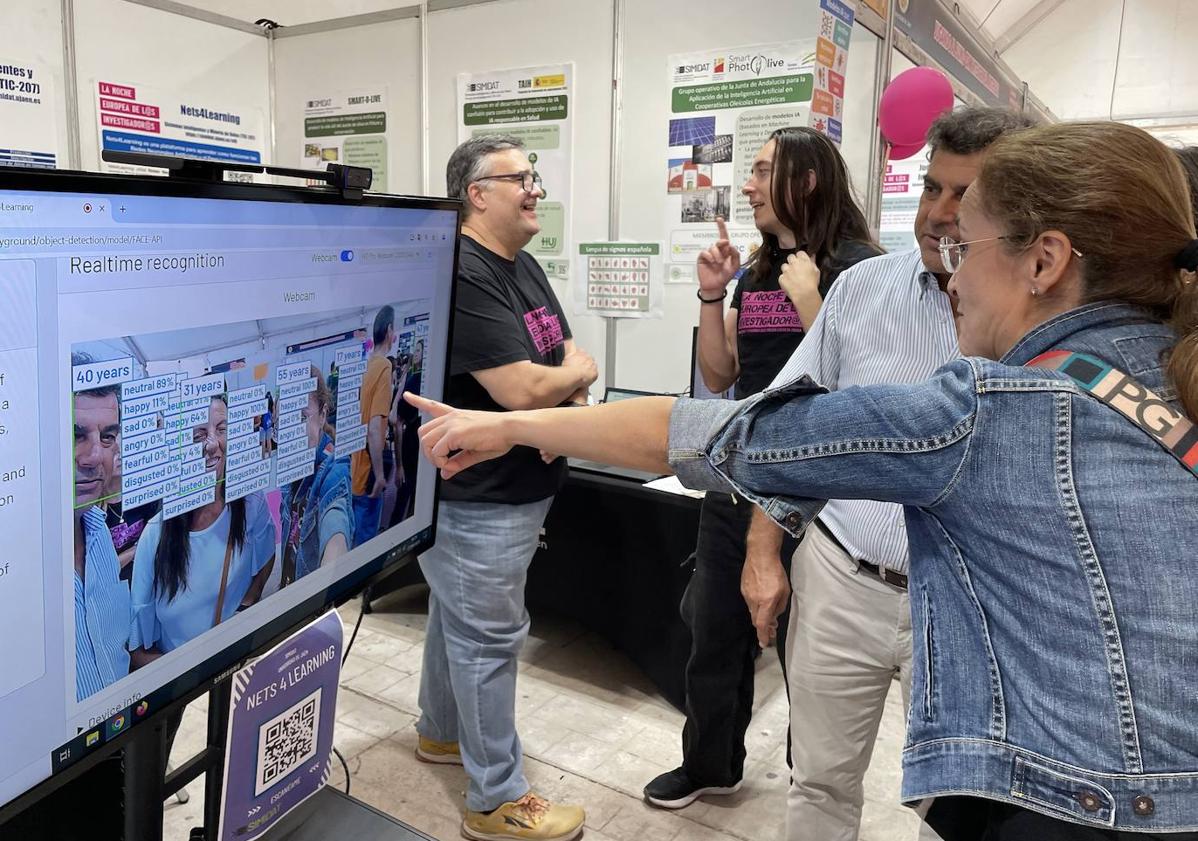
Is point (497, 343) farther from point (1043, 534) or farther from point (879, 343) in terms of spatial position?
point (1043, 534)

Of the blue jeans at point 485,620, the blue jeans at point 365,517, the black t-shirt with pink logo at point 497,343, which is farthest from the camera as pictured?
the blue jeans at point 485,620

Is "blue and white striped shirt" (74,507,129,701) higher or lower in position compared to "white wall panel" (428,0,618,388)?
lower

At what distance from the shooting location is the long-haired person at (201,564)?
0.77m

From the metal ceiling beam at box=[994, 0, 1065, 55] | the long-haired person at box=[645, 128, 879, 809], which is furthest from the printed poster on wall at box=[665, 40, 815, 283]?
the metal ceiling beam at box=[994, 0, 1065, 55]

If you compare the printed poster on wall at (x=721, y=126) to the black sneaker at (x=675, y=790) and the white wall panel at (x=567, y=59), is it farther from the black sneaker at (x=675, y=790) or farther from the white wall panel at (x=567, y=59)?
the black sneaker at (x=675, y=790)

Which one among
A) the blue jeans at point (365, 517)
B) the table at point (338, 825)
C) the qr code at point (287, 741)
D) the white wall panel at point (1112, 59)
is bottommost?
the table at point (338, 825)

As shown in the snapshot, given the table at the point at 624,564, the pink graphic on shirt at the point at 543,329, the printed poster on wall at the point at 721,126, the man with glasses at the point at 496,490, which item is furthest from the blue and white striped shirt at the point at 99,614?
the printed poster on wall at the point at 721,126

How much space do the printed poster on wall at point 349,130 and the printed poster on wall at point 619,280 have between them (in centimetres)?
108

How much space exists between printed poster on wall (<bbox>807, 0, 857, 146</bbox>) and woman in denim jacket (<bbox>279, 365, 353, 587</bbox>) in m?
1.93

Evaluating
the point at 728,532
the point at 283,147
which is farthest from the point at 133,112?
the point at 728,532

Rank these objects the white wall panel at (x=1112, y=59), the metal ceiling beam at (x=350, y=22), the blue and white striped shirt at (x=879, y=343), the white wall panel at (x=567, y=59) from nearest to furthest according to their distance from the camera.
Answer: the blue and white striped shirt at (x=879, y=343) < the white wall panel at (x=567, y=59) < the metal ceiling beam at (x=350, y=22) < the white wall panel at (x=1112, y=59)

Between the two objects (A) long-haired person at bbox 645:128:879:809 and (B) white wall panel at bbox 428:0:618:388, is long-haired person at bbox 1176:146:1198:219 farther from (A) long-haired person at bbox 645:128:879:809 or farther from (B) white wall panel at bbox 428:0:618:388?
(B) white wall panel at bbox 428:0:618:388

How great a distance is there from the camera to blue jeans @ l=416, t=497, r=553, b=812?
74.9 inches

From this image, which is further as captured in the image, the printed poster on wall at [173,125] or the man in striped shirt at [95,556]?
the printed poster on wall at [173,125]
